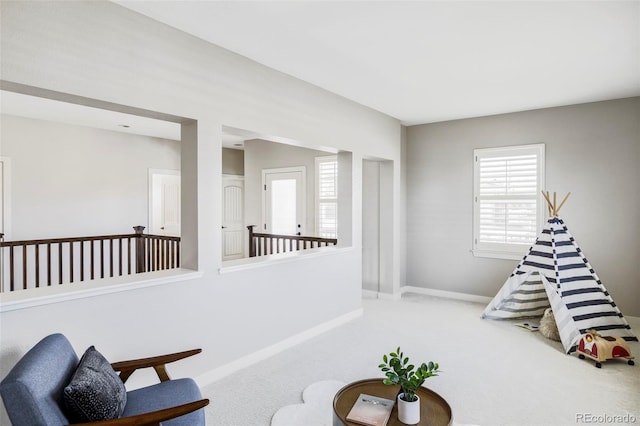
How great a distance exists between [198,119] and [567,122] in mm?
4502

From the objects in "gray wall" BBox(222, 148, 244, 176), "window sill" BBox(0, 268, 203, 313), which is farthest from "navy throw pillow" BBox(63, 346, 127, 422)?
"gray wall" BBox(222, 148, 244, 176)

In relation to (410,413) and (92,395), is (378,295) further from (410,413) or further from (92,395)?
(92,395)

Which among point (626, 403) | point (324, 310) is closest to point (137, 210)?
point (324, 310)

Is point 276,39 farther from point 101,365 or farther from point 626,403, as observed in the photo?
point 626,403

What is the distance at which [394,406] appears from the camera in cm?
195

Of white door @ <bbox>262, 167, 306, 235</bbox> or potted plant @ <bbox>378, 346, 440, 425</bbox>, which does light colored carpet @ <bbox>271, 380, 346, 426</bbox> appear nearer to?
potted plant @ <bbox>378, 346, 440, 425</bbox>

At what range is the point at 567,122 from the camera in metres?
4.89

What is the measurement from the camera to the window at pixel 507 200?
5.08 metres

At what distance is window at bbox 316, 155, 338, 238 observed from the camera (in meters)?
6.20

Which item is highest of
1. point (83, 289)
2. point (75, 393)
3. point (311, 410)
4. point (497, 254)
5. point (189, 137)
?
point (189, 137)

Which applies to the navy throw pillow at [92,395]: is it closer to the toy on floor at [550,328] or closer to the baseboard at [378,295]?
the toy on floor at [550,328]

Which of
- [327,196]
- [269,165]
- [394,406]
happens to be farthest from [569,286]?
[269,165]

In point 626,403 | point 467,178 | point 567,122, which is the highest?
point 567,122

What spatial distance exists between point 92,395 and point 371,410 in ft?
4.13
